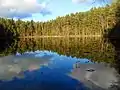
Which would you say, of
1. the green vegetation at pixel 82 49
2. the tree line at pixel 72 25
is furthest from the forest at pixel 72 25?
the green vegetation at pixel 82 49

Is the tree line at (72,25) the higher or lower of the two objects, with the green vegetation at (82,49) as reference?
higher

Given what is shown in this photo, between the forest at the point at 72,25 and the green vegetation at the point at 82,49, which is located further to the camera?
the forest at the point at 72,25

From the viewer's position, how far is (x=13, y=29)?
180 meters

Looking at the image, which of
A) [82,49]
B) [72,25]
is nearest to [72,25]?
[72,25]

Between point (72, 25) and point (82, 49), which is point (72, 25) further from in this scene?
point (82, 49)

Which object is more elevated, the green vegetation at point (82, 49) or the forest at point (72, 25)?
the forest at point (72, 25)

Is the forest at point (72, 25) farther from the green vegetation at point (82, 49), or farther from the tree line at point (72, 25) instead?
the green vegetation at point (82, 49)

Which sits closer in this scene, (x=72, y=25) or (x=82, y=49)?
(x=82, y=49)

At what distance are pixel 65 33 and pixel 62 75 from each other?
15861 centimetres

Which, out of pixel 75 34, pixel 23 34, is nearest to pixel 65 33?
pixel 75 34

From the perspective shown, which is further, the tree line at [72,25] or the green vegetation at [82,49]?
the tree line at [72,25]

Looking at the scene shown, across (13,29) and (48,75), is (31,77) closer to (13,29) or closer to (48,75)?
(48,75)

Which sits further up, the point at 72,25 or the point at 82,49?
the point at 72,25

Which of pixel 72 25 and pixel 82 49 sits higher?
pixel 72 25
